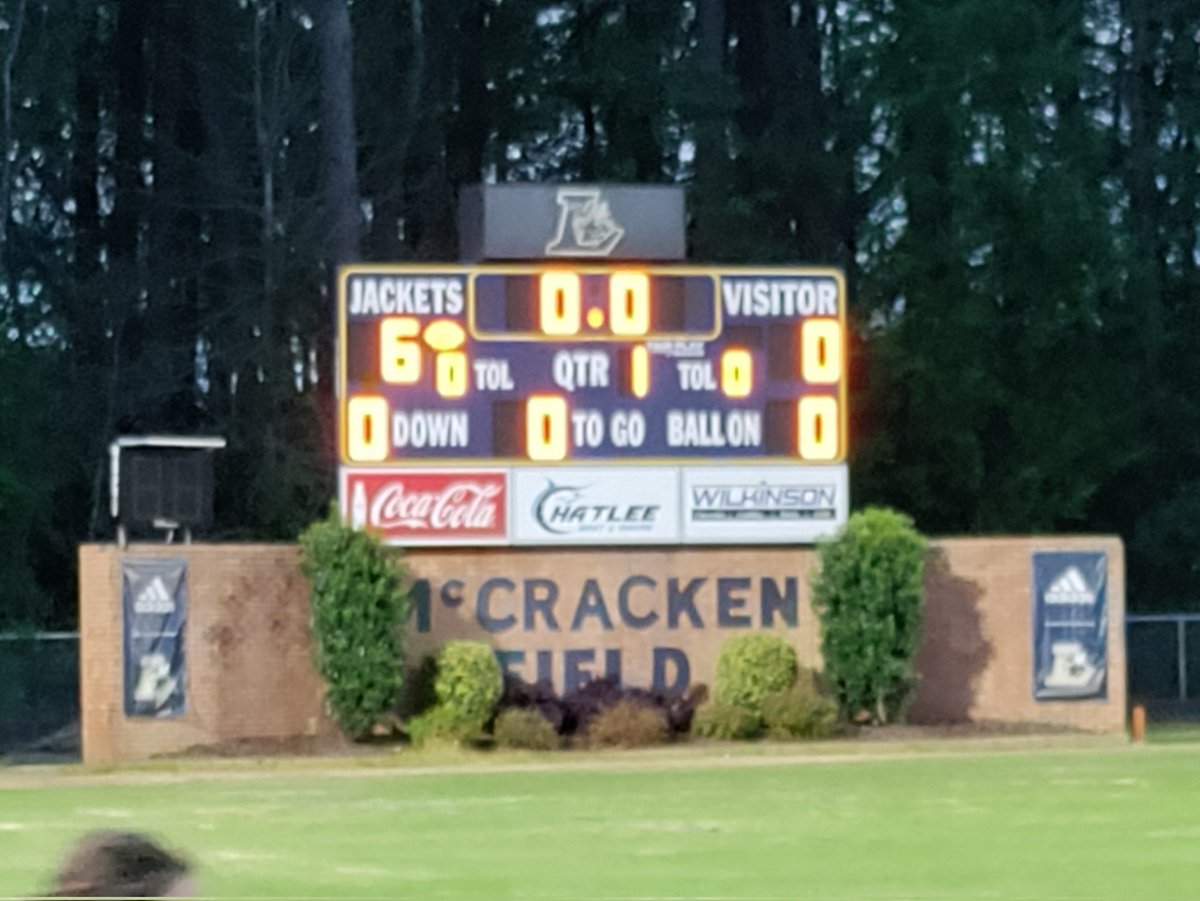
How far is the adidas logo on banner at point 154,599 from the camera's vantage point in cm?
2920

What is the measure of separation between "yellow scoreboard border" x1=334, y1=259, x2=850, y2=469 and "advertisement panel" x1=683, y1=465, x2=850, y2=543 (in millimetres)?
133

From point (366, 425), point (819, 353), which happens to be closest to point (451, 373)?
point (366, 425)

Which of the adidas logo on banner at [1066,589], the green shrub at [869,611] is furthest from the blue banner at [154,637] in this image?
the adidas logo on banner at [1066,589]

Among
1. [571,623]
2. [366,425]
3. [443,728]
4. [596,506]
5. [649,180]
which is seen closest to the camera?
[366,425]

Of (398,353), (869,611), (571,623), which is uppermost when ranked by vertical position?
(398,353)

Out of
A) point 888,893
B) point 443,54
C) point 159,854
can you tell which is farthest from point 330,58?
point 159,854

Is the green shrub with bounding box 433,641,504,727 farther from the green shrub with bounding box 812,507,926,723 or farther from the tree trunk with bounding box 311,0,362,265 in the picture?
the tree trunk with bounding box 311,0,362,265

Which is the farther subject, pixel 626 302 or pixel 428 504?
pixel 428 504

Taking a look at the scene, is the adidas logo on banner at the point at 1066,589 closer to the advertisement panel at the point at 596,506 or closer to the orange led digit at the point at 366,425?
the advertisement panel at the point at 596,506

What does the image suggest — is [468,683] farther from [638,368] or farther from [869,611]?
[869,611]

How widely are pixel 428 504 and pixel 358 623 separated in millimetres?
1544

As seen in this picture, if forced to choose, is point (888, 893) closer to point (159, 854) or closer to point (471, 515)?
point (159, 854)

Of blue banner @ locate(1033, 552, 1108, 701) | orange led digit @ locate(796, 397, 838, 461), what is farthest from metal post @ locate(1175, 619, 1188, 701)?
orange led digit @ locate(796, 397, 838, 461)

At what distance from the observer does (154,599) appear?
96.0ft
